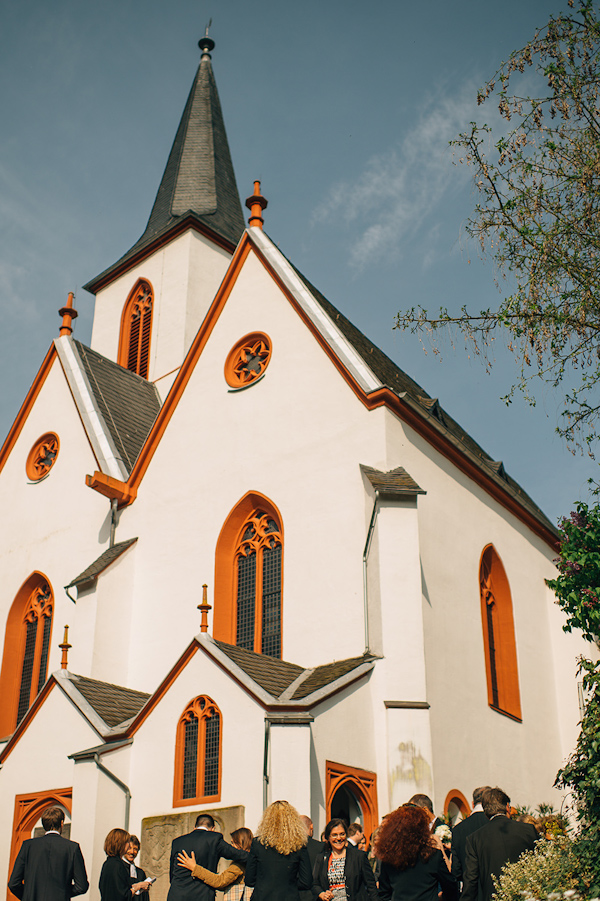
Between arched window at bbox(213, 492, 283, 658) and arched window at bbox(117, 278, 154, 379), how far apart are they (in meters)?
10.2

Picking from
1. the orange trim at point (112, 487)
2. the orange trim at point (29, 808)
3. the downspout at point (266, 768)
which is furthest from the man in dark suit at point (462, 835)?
the orange trim at point (112, 487)

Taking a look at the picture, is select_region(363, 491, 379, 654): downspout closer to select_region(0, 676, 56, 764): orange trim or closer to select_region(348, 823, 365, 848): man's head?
select_region(0, 676, 56, 764): orange trim

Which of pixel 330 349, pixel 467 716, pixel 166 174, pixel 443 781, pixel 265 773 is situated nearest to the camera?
pixel 265 773

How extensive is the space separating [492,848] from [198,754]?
7.04 metres

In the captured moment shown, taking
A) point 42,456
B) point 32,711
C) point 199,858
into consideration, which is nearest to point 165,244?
point 42,456

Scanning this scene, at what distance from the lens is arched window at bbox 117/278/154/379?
27.5m

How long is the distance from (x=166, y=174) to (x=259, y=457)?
58.7 ft

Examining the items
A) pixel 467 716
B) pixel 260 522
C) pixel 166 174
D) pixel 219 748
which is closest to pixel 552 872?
pixel 219 748

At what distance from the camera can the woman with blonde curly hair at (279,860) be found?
7.70m

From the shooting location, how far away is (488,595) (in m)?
19.5

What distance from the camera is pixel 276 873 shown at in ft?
Result: 25.3

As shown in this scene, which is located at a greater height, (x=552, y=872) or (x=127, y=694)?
(x=127, y=694)

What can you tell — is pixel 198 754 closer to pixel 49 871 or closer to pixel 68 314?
pixel 49 871

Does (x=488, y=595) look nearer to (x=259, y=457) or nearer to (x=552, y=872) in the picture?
(x=259, y=457)
